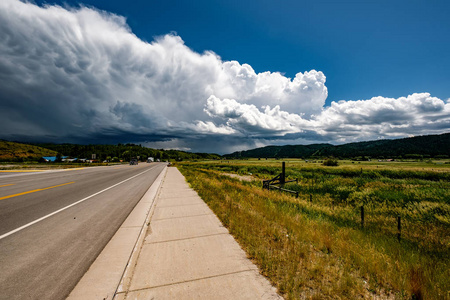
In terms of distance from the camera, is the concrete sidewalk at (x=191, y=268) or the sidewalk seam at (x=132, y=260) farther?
the sidewalk seam at (x=132, y=260)

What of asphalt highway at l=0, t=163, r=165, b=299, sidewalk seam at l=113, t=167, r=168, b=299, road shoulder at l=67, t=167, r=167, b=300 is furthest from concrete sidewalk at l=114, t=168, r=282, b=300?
asphalt highway at l=0, t=163, r=165, b=299

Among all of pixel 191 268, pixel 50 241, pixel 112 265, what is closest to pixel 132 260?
pixel 112 265

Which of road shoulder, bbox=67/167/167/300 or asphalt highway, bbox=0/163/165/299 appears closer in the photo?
road shoulder, bbox=67/167/167/300

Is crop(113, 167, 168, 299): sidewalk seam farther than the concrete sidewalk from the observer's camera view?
Yes

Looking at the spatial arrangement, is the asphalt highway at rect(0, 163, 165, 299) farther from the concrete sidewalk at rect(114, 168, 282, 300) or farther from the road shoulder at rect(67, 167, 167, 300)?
the concrete sidewalk at rect(114, 168, 282, 300)

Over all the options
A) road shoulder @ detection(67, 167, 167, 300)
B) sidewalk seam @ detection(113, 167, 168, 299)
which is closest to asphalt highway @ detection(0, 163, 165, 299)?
road shoulder @ detection(67, 167, 167, 300)

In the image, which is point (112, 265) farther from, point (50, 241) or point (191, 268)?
point (50, 241)

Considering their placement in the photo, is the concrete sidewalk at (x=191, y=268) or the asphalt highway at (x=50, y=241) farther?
the asphalt highway at (x=50, y=241)

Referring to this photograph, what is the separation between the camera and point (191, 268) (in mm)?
3555

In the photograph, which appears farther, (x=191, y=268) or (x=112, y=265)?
(x=112, y=265)

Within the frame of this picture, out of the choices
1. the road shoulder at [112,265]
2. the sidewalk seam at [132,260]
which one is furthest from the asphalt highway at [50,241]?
the sidewalk seam at [132,260]

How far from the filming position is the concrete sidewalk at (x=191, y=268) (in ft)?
9.45

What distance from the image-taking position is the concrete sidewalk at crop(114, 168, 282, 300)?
2.88 meters

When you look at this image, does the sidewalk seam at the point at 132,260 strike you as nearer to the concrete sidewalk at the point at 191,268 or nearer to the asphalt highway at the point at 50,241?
the concrete sidewalk at the point at 191,268
